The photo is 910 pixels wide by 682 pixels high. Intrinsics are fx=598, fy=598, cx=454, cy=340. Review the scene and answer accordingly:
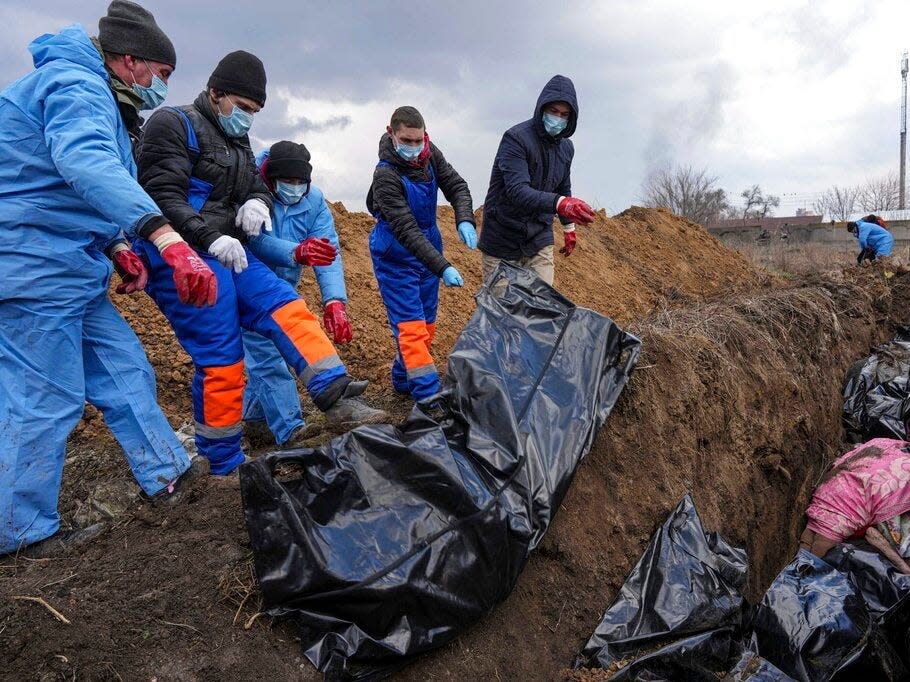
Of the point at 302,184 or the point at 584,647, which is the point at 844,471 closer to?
the point at 584,647

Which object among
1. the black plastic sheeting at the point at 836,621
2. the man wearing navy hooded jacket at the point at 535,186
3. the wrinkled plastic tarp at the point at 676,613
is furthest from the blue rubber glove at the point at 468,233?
the black plastic sheeting at the point at 836,621

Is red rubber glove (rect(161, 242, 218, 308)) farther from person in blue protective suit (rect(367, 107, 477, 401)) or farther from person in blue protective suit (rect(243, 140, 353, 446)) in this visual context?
person in blue protective suit (rect(367, 107, 477, 401))

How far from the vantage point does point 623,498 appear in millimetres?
2799

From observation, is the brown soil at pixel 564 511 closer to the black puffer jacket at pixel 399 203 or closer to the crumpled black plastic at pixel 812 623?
the crumpled black plastic at pixel 812 623

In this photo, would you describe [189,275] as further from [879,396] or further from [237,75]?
[879,396]

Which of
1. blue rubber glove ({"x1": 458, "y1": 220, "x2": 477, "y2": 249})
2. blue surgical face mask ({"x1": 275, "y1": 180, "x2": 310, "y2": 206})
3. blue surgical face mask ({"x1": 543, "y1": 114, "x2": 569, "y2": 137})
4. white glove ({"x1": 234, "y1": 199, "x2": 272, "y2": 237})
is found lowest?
white glove ({"x1": 234, "y1": 199, "x2": 272, "y2": 237})

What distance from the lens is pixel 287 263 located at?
9.69 ft

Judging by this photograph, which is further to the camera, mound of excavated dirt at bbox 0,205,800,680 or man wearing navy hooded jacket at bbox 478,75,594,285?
man wearing navy hooded jacket at bbox 478,75,594,285

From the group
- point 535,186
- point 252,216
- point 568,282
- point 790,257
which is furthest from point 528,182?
point 790,257

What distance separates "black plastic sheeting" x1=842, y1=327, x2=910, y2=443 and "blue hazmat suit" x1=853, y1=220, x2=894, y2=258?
576 centimetres

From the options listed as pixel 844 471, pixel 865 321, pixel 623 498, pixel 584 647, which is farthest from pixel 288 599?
pixel 865 321

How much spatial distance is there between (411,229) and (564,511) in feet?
5.65

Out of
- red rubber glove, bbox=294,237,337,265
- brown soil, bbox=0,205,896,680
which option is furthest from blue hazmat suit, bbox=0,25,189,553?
red rubber glove, bbox=294,237,337,265

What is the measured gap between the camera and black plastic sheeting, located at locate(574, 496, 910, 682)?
2182 mm
